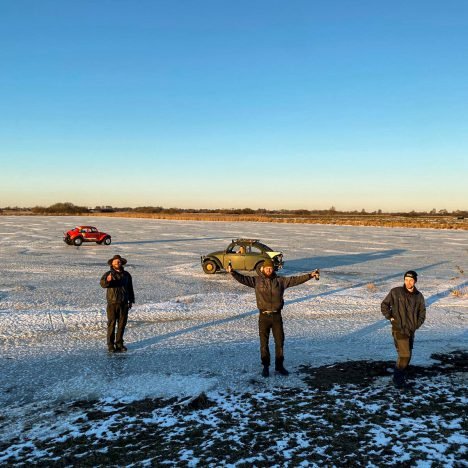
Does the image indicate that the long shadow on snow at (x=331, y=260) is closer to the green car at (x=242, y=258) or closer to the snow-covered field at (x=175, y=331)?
the snow-covered field at (x=175, y=331)

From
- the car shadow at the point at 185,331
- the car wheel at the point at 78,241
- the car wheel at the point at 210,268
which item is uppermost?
the car wheel at the point at 78,241

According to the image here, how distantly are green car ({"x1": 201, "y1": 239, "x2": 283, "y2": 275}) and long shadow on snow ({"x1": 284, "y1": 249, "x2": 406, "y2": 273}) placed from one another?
161 cm

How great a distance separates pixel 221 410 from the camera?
6.16 meters

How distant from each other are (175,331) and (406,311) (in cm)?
531

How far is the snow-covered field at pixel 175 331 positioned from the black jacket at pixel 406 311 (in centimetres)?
158

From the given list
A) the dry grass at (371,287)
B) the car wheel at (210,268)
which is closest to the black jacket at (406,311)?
the dry grass at (371,287)

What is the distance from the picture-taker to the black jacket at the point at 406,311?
693 cm

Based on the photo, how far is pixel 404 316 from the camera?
273 inches

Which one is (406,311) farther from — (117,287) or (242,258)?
(242,258)

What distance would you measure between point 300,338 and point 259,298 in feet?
9.18

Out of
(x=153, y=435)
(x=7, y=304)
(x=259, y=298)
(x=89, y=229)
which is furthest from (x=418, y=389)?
(x=89, y=229)

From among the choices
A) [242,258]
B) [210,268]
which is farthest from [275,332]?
[210,268]

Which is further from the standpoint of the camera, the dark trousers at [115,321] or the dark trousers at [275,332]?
the dark trousers at [115,321]

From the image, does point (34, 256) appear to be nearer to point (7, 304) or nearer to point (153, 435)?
point (7, 304)
